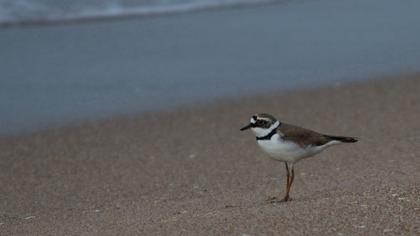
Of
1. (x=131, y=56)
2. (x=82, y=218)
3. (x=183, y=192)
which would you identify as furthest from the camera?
(x=131, y=56)

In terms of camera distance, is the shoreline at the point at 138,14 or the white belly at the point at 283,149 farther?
the shoreline at the point at 138,14

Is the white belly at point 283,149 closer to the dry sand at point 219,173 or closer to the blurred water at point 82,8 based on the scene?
the dry sand at point 219,173

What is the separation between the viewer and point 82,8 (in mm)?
14047

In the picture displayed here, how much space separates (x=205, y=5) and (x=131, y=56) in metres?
3.50

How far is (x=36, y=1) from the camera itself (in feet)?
46.2

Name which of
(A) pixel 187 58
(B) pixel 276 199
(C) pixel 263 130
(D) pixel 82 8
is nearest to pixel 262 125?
(C) pixel 263 130

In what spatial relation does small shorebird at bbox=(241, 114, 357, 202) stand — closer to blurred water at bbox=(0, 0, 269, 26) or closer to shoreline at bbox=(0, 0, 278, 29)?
shoreline at bbox=(0, 0, 278, 29)

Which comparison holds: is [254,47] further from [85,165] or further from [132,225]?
[132,225]

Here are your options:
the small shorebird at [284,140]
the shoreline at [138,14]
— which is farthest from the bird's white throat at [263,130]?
the shoreline at [138,14]

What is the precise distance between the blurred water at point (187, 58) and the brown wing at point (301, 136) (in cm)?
361

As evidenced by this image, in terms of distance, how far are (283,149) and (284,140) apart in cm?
5

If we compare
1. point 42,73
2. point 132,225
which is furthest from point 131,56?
point 132,225

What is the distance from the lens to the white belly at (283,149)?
227 inches

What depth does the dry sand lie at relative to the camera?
17.1 feet
